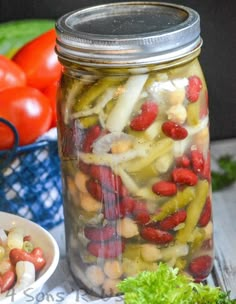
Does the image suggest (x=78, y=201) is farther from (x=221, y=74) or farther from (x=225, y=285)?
(x=221, y=74)

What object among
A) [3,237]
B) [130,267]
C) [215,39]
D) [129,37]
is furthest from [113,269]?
→ [215,39]

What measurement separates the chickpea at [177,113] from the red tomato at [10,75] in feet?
0.85

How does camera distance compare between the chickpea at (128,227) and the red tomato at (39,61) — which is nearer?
the chickpea at (128,227)

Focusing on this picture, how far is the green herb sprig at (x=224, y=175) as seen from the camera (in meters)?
1.14

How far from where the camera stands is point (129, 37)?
80cm

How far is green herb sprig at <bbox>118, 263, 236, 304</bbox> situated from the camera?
0.75m

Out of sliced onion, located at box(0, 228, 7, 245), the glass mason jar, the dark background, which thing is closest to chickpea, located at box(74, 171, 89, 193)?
the glass mason jar

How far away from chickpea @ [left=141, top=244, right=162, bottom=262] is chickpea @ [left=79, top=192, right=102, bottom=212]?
6 centimetres

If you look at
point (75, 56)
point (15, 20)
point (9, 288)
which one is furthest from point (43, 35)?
point (9, 288)

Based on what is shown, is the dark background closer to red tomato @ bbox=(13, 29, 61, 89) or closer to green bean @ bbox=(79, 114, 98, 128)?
red tomato @ bbox=(13, 29, 61, 89)

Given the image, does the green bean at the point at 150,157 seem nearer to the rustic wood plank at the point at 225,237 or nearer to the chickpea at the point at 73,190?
the chickpea at the point at 73,190

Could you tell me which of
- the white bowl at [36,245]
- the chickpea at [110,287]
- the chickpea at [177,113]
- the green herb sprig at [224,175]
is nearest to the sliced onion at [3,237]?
the white bowl at [36,245]

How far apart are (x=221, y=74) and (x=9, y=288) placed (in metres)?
0.55

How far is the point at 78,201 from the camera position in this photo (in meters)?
0.88
